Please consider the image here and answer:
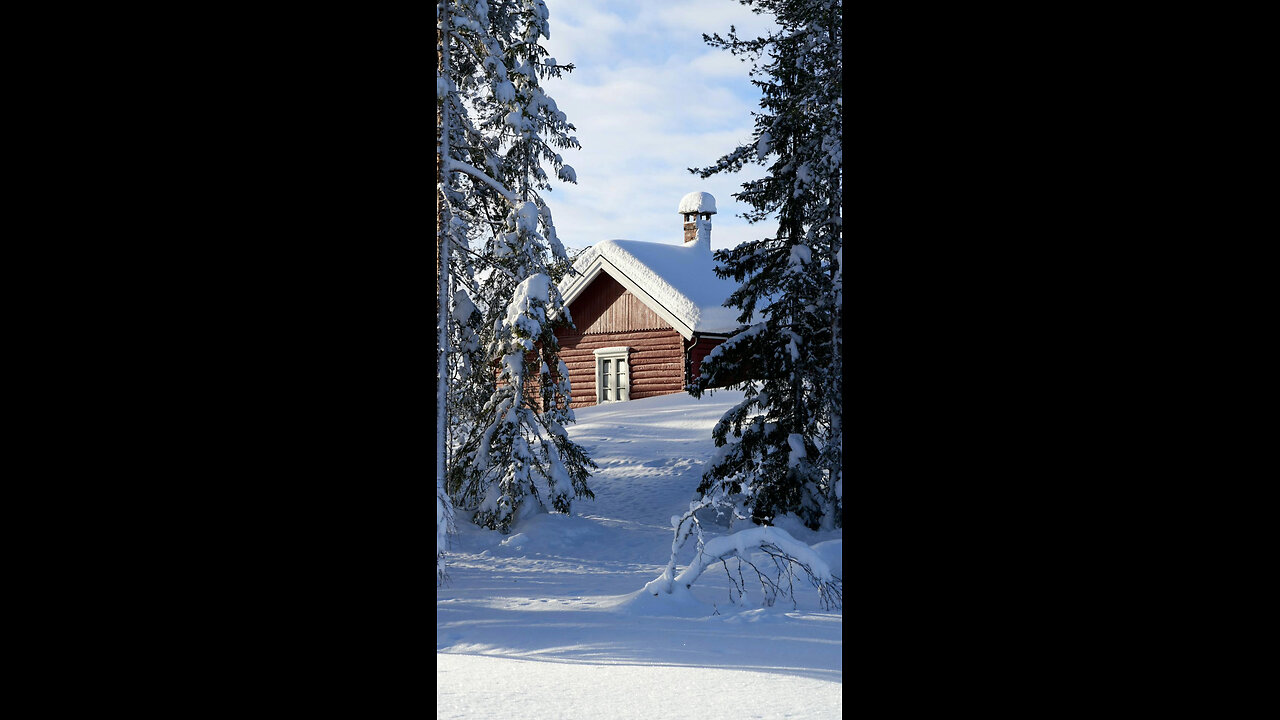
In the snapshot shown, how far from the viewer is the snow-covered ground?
15.6 feet

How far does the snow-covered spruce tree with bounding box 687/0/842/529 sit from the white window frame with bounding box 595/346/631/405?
1173 centimetres

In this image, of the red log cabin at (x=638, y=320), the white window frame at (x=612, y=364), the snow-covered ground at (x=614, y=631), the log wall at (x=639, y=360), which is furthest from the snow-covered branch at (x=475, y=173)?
the white window frame at (x=612, y=364)

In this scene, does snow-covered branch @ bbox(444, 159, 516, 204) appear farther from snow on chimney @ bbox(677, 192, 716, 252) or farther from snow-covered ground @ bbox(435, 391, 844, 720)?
snow on chimney @ bbox(677, 192, 716, 252)

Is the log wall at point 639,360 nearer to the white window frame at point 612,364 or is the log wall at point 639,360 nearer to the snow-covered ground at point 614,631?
the white window frame at point 612,364

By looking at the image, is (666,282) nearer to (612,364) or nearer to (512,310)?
(612,364)

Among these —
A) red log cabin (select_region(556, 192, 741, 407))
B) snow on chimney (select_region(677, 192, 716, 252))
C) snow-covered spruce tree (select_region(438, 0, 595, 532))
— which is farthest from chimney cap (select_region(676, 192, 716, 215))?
snow-covered spruce tree (select_region(438, 0, 595, 532))

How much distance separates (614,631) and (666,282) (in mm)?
17774

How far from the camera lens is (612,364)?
A: 84.5 feet

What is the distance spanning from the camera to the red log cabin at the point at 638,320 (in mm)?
23953

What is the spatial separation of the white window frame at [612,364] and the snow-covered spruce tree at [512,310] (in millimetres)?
10556

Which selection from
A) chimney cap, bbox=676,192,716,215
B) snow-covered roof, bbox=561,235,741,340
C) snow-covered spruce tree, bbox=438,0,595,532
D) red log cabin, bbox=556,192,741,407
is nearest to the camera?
snow-covered spruce tree, bbox=438,0,595,532
